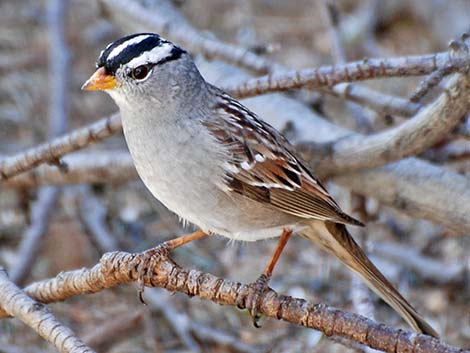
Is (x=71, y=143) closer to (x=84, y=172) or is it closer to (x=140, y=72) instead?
(x=140, y=72)

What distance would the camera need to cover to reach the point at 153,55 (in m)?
3.17

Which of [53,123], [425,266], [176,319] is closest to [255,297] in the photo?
[176,319]

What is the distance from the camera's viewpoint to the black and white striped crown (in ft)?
10.0

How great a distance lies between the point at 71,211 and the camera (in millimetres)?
5176

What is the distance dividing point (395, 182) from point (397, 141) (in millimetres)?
351

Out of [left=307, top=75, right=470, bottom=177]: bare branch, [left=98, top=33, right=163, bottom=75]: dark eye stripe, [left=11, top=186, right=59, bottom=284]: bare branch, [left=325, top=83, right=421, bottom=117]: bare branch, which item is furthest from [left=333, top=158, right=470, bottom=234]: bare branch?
[left=11, top=186, right=59, bottom=284]: bare branch

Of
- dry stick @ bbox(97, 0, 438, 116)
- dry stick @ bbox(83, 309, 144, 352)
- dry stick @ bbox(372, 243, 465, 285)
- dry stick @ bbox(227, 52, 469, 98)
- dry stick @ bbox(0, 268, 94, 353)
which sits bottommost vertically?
dry stick @ bbox(0, 268, 94, 353)

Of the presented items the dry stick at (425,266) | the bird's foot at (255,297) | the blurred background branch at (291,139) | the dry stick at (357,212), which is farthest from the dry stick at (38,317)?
the dry stick at (425,266)

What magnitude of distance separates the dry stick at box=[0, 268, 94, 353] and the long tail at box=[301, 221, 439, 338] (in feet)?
3.66

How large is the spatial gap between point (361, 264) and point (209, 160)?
0.72 meters

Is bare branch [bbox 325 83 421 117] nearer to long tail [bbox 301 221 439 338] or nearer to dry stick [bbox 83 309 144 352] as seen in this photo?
long tail [bbox 301 221 439 338]

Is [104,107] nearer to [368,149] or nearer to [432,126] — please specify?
[368,149]

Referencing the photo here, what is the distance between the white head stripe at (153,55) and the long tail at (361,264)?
2.78 feet

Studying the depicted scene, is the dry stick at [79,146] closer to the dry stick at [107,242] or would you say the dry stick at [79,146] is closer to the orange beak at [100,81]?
the orange beak at [100,81]
